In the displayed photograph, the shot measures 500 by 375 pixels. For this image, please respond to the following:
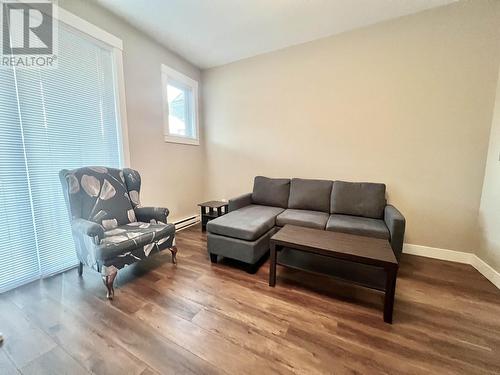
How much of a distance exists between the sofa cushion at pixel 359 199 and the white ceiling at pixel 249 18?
6.35ft

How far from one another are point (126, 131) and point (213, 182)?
1680mm

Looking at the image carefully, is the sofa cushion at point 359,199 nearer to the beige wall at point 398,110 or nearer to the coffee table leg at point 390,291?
the beige wall at point 398,110

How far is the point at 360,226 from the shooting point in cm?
207

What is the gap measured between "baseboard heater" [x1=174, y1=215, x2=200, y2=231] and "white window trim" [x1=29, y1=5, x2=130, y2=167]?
1.21 meters

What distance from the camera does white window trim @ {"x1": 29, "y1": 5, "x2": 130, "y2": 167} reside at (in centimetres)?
202

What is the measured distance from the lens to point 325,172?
2891mm

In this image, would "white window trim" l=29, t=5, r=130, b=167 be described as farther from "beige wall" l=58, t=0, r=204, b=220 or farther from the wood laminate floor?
the wood laminate floor

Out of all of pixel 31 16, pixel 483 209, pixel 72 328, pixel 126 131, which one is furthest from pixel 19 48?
pixel 483 209

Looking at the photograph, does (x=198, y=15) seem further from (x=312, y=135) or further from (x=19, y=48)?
(x=312, y=135)

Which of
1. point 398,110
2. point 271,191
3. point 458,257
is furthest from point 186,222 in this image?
point 458,257

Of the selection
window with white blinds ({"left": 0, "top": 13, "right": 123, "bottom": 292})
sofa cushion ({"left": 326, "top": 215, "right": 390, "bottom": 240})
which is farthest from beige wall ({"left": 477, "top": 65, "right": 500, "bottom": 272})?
window with white blinds ({"left": 0, "top": 13, "right": 123, "bottom": 292})

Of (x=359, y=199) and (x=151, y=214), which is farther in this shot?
(x=359, y=199)

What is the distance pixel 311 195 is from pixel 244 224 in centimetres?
112

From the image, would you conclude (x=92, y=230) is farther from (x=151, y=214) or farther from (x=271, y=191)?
(x=271, y=191)
